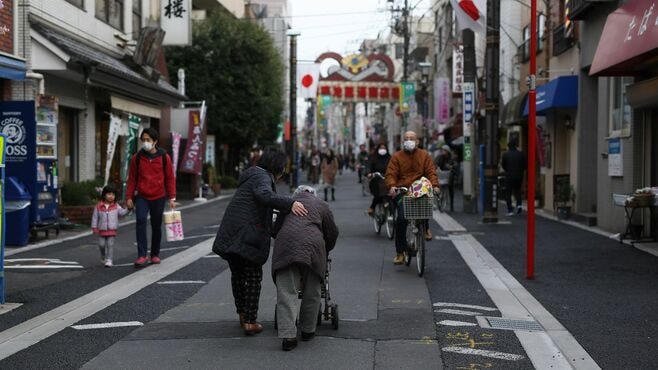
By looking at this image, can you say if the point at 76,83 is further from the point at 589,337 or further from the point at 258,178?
the point at 589,337

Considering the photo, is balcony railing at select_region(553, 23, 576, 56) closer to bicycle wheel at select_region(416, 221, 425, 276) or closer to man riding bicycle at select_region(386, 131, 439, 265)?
man riding bicycle at select_region(386, 131, 439, 265)

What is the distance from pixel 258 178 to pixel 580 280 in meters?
4.97

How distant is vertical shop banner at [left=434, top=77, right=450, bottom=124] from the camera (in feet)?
144

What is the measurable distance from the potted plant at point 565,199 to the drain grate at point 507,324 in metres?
11.6

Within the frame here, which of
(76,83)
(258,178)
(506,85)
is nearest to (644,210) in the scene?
(258,178)

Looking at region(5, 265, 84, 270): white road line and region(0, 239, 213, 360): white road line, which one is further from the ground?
region(5, 265, 84, 270): white road line

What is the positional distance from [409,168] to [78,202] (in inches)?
353

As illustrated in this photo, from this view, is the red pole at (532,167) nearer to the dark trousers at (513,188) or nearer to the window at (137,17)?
the dark trousers at (513,188)

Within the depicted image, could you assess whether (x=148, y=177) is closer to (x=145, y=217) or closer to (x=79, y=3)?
(x=145, y=217)

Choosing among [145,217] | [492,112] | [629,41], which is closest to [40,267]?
[145,217]

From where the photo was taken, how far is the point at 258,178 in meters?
6.75

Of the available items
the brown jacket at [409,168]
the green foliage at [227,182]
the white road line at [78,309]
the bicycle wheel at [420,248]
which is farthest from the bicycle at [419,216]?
the green foliage at [227,182]

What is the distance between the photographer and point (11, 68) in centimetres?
1358

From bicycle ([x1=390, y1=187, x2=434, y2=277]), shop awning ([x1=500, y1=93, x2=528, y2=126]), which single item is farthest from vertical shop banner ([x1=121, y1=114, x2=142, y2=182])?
shop awning ([x1=500, y1=93, x2=528, y2=126])
